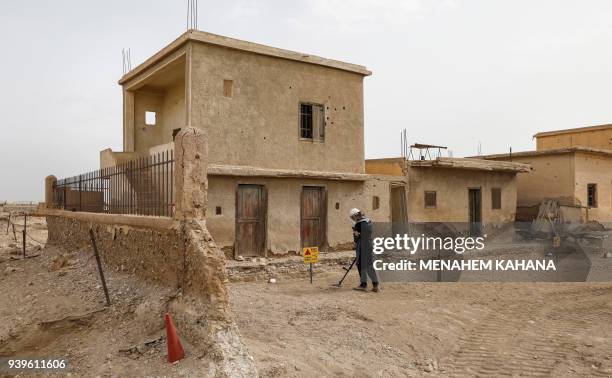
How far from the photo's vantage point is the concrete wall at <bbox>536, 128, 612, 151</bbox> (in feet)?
76.6

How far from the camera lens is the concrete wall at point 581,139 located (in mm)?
23359

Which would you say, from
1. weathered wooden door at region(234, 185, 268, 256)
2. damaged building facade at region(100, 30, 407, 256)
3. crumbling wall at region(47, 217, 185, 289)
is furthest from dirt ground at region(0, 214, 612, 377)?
damaged building facade at region(100, 30, 407, 256)

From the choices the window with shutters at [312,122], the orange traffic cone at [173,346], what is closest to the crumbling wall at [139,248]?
the orange traffic cone at [173,346]

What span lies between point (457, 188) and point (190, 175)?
41.7 feet

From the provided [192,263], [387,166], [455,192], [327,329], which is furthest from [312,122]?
[192,263]

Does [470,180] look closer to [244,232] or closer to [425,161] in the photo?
[425,161]

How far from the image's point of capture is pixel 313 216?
13359 millimetres

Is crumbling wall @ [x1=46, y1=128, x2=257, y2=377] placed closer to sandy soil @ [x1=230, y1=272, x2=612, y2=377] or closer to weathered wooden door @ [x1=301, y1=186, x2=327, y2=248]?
sandy soil @ [x1=230, y1=272, x2=612, y2=377]

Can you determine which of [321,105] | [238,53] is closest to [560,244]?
[321,105]

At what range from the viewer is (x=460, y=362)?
667 centimetres

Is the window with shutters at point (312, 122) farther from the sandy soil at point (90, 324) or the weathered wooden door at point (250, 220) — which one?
the sandy soil at point (90, 324)

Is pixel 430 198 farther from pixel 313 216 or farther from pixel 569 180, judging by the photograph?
pixel 569 180

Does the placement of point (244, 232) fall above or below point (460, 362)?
above

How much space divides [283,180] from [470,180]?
801cm
